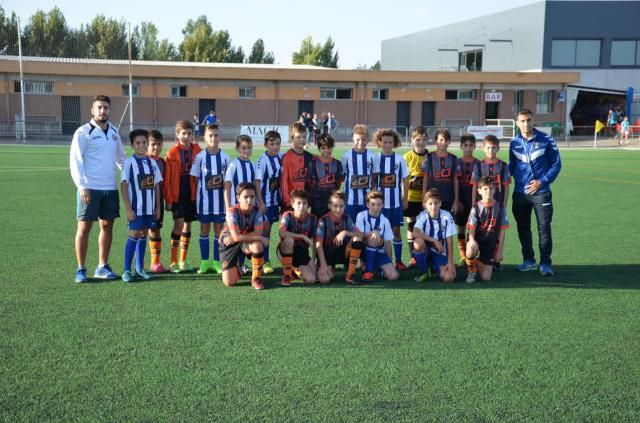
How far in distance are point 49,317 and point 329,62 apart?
6681 centimetres

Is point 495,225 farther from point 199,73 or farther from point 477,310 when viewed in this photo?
point 199,73

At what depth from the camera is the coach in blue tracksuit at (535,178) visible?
6316mm

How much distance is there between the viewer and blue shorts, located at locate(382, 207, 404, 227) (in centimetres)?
676

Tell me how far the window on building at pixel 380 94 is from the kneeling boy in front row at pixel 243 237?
110 feet

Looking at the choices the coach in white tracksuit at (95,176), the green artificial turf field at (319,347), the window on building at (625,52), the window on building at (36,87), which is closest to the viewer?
the green artificial turf field at (319,347)

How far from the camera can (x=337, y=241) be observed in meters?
6.10

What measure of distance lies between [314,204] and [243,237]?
1055 mm

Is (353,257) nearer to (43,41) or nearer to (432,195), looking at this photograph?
(432,195)

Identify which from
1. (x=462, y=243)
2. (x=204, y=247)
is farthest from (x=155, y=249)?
(x=462, y=243)

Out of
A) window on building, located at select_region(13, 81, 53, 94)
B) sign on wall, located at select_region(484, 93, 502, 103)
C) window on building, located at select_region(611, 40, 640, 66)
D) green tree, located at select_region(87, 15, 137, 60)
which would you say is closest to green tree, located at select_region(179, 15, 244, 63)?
green tree, located at select_region(87, 15, 137, 60)

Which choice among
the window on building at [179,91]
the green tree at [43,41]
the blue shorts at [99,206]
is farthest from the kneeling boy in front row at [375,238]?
the green tree at [43,41]

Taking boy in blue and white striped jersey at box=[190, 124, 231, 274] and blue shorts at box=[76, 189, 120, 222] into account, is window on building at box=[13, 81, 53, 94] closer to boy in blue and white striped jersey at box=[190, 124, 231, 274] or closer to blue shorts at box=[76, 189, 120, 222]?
boy in blue and white striped jersey at box=[190, 124, 231, 274]

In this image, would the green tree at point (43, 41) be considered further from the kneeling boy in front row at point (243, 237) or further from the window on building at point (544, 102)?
the kneeling boy in front row at point (243, 237)

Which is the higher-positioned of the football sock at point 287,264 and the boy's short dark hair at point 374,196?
the boy's short dark hair at point 374,196
